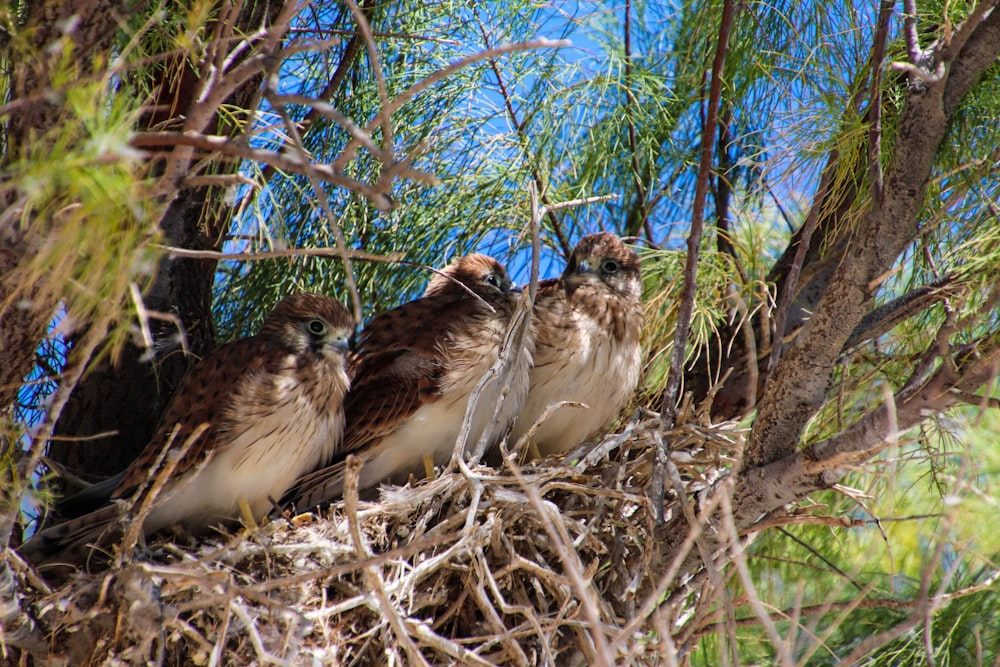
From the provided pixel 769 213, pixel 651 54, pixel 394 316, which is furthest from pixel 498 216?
pixel 769 213

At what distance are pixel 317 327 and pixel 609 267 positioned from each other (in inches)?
42.2

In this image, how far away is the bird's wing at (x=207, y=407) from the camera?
127 inches

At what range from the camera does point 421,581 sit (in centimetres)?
310

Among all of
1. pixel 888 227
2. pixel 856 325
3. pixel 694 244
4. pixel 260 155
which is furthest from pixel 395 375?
pixel 260 155

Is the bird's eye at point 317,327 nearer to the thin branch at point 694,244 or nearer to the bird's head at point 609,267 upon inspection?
the bird's head at point 609,267

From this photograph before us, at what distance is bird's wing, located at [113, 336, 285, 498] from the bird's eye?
15 cm

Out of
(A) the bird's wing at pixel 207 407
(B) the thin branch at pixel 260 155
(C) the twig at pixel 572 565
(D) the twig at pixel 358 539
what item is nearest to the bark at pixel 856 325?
(C) the twig at pixel 572 565

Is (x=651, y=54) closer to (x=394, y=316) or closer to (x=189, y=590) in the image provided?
Answer: (x=394, y=316)

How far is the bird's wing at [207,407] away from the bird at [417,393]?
0.38 m

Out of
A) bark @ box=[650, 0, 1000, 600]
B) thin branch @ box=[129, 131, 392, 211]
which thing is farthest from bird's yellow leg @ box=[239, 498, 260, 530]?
thin branch @ box=[129, 131, 392, 211]

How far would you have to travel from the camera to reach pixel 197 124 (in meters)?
2.05

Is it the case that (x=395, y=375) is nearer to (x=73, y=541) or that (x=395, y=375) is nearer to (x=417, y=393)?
(x=417, y=393)

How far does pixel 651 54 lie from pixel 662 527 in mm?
2224

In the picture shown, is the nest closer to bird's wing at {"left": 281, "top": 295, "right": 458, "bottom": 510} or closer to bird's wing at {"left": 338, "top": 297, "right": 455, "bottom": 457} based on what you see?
bird's wing at {"left": 281, "top": 295, "right": 458, "bottom": 510}
